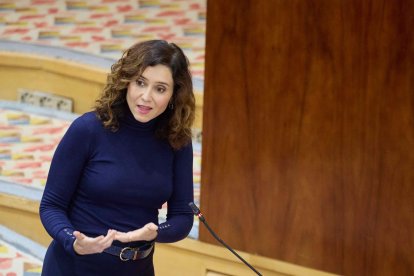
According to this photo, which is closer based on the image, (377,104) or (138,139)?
(138,139)

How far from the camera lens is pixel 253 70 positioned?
1.94 meters

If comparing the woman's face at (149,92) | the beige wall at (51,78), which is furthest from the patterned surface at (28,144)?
the woman's face at (149,92)

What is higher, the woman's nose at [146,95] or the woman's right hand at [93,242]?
the woman's nose at [146,95]

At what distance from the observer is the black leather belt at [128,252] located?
53.7 inches

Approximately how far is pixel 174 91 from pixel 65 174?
206 mm

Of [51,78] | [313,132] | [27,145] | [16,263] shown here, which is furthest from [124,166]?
[51,78]

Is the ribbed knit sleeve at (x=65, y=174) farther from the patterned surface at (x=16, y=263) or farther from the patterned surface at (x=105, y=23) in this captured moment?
the patterned surface at (x=105, y=23)

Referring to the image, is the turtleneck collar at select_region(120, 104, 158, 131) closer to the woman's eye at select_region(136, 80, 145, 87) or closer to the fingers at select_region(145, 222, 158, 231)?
the woman's eye at select_region(136, 80, 145, 87)

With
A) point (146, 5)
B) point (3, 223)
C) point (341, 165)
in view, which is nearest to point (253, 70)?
point (341, 165)

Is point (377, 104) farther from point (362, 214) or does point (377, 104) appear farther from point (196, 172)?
point (196, 172)

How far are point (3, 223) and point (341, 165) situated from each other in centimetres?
98

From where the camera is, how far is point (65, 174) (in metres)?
1.32

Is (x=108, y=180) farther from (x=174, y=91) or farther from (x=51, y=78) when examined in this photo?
(x=51, y=78)

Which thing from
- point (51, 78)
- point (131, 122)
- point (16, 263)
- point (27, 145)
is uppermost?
point (131, 122)
